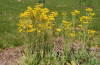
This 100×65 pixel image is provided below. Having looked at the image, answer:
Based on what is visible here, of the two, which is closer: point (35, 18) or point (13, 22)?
point (35, 18)

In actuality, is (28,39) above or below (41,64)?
above

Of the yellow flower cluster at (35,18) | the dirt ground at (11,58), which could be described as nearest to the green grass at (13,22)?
the dirt ground at (11,58)

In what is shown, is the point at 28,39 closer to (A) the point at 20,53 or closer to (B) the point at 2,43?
(A) the point at 20,53

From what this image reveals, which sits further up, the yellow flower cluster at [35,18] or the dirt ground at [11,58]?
the yellow flower cluster at [35,18]

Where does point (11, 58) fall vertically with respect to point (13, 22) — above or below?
below

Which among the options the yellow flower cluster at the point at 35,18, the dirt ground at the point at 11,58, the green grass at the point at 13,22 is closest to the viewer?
the yellow flower cluster at the point at 35,18

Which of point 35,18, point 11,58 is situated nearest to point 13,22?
point 11,58

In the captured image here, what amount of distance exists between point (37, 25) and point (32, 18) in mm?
291

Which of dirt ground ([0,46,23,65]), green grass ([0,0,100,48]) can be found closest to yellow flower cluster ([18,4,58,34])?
dirt ground ([0,46,23,65])

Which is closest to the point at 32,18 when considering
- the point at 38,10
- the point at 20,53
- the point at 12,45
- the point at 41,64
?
the point at 38,10

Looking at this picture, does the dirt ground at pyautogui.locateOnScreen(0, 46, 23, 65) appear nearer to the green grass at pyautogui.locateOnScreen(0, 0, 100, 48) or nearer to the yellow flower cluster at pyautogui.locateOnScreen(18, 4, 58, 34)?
the green grass at pyautogui.locateOnScreen(0, 0, 100, 48)

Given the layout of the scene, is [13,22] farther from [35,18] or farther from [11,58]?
[35,18]

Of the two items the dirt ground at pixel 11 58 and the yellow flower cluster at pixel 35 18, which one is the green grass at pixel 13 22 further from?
the yellow flower cluster at pixel 35 18

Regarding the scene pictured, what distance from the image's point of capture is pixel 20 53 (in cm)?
342
